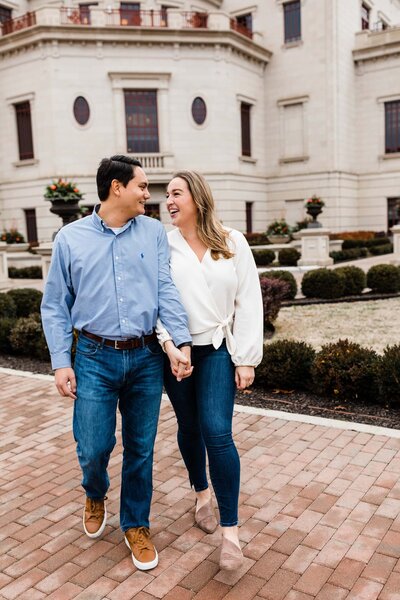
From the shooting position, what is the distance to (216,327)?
3.20m

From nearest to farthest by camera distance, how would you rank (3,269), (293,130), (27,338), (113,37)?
(27,338) < (3,269) < (113,37) < (293,130)

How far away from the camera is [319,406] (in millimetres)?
5973

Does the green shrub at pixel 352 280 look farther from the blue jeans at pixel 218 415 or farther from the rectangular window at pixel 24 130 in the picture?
the rectangular window at pixel 24 130

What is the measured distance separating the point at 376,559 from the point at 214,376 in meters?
1.41

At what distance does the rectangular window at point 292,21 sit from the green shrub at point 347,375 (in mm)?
28645

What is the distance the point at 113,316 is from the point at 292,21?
32.1 meters

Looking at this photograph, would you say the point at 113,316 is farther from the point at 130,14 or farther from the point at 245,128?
the point at 130,14

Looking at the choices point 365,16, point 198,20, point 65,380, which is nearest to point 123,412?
point 65,380

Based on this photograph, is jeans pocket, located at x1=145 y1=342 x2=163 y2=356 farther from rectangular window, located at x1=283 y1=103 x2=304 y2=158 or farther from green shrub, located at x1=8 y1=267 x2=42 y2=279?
rectangular window, located at x1=283 y1=103 x2=304 y2=158

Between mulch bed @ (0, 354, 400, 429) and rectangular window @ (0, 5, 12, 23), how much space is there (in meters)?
31.0

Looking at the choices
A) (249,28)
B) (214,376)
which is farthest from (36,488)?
(249,28)

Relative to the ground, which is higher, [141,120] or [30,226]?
[141,120]

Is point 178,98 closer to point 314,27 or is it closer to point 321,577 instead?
point 314,27

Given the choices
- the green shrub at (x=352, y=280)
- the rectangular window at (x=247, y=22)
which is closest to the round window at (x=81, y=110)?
the rectangular window at (x=247, y=22)
